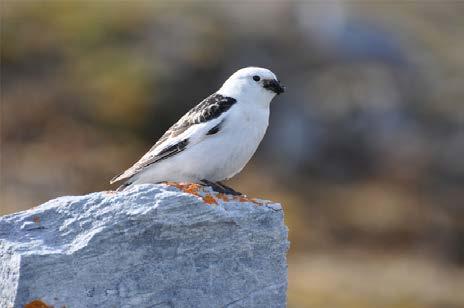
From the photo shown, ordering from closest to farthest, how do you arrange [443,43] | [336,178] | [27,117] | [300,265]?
[300,265] < [336,178] < [27,117] < [443,43]

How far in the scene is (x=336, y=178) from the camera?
2745 cm

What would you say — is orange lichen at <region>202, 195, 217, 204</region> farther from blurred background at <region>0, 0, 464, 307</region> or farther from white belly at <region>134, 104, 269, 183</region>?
blurred background at <region>0, 0, 464, 307</region>

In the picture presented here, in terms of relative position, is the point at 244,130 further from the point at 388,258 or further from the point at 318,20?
the point at 318,20

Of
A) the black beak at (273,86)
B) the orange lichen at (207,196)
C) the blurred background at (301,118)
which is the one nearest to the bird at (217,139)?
the black beak at (273,86)

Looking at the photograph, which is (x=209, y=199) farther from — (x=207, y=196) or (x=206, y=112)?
(x=206, y=112)

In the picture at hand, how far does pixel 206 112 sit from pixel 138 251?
259cm

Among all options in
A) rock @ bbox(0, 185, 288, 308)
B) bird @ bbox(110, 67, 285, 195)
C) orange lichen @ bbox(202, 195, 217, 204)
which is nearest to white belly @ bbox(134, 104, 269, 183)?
bird @ bbox(110, 67, 285, 195)

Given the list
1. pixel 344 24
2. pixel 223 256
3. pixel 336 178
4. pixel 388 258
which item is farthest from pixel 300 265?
pixel 223 256

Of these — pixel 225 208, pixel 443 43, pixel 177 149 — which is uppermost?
pixel 443 43

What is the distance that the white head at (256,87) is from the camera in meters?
10.5

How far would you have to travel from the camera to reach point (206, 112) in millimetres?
10469

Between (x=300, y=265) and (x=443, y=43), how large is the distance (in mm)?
16864

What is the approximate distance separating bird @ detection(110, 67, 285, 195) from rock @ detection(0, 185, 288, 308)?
1.14 meters

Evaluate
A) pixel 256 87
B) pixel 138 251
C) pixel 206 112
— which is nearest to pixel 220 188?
pixel 206 112
